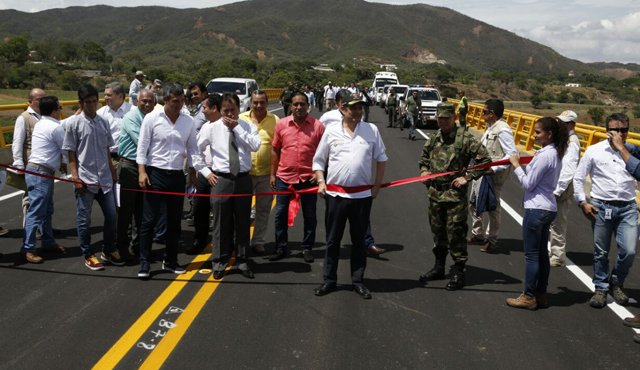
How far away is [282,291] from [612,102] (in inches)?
5542

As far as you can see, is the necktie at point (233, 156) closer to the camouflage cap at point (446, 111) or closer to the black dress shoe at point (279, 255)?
the black dress shoe at point (279, 255)

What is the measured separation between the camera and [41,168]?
660 centimetres

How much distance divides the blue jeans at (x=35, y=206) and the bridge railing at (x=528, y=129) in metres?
7.16

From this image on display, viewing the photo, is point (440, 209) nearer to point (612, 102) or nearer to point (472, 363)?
point (472, 363)

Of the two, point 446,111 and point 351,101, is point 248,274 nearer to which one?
point 351,101

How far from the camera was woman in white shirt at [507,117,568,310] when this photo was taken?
516 centimetres

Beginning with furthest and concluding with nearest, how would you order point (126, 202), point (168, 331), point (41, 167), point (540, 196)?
point (41, 167)
point (126, 202)
point (540, 196)
point (168, 331)

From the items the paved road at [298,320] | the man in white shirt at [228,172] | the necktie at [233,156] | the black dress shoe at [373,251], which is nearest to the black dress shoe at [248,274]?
the man in white shirt at [228,172]

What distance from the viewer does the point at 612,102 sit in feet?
421

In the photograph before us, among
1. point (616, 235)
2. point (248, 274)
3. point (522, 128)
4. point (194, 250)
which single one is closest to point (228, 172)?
point (248, 274)

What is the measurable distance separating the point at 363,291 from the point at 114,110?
3.95 m

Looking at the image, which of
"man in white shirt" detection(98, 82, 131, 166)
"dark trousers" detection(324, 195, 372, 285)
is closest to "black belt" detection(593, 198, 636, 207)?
"dark trousers" detection(324, 195, 372, 285)

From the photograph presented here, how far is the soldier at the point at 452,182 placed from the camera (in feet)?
18.9

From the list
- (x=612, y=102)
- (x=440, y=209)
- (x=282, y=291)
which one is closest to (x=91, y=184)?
(x=282, y=291)
